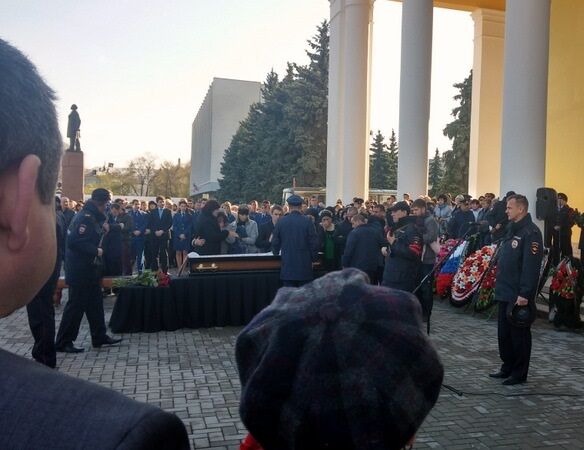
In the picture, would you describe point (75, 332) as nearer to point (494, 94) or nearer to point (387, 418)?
point (387, 418)

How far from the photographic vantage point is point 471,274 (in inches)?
397

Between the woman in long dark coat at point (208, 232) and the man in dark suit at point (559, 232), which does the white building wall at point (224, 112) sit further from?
the woman in long dark coat at point (208, 232)

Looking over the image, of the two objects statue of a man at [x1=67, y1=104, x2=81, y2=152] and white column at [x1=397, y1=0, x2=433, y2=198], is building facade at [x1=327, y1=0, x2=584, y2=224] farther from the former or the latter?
statue of a man at [x1=67, y1=104, x2=81, y2=152]

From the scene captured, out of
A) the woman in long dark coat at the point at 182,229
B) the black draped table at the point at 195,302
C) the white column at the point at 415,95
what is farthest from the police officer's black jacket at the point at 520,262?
the white column at the point at 415,95

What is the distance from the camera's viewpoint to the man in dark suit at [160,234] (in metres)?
15.1

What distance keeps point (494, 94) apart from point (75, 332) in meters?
20.0

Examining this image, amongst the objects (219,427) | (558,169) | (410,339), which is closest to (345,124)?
(558,169)

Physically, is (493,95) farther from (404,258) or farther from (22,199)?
(22,199)

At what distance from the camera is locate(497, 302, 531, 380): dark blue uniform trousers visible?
5.95m

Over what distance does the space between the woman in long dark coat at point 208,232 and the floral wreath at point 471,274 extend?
451 cm

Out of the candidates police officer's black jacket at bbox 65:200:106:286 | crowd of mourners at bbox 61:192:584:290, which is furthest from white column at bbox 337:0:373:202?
police officer's black jacket at bbox 65:200:106:286

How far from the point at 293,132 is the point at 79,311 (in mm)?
32025

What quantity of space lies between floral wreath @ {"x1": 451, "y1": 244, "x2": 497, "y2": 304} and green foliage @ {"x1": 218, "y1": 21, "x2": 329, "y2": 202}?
91.1 feet

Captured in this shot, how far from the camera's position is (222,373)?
636 cm
